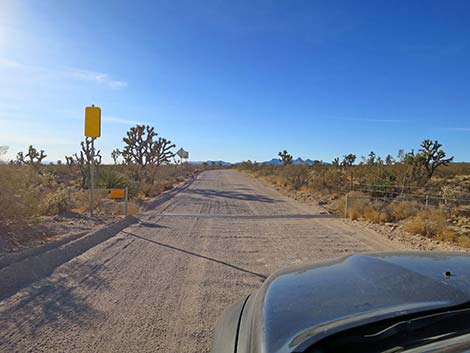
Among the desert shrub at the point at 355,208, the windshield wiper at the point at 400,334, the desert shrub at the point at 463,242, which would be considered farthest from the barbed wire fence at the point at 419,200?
the windshield wiper at the point at 400,334

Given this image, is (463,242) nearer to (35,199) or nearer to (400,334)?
(400,334)

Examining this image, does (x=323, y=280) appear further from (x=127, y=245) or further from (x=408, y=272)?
(x=127, y=245)

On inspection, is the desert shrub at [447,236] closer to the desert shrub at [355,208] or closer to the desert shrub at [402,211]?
the desert shrub at [402,211]

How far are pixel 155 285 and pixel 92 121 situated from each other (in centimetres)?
766

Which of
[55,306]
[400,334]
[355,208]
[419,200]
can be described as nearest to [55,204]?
[55,306]

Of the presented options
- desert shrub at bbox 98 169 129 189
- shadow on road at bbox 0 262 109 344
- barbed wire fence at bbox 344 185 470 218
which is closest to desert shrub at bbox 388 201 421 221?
barbed wire fence at bbox 344 185 470 218

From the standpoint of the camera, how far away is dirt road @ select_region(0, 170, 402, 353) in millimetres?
3836

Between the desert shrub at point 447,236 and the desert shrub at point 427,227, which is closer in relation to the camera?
the desert shrub at point 447,236

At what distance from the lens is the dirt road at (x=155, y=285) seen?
3.84m

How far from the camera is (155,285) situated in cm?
549

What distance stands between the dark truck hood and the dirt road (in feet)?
5.75

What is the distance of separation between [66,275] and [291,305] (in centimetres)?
500

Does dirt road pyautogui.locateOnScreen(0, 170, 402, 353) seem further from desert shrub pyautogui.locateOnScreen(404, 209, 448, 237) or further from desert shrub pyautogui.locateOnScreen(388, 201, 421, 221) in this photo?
desert shrub pyautogui.locateOnScreen(388, 201, 421, 221)

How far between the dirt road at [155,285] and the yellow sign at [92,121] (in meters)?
3.30
